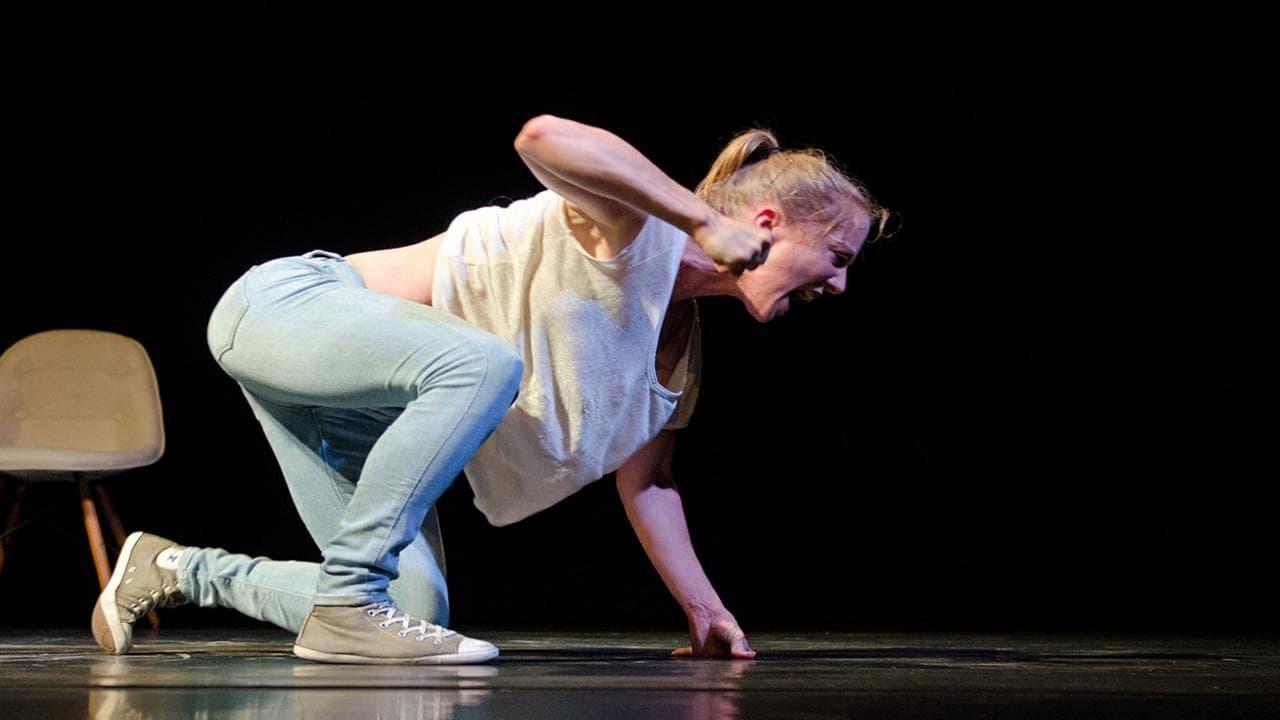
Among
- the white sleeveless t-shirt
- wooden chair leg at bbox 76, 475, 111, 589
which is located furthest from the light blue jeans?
wooden chair leg at bbox 76, 475, 111, 589

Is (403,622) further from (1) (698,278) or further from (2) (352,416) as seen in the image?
(1) (698,278)

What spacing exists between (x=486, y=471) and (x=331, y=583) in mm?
348

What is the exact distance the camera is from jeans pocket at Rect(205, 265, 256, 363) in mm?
1604

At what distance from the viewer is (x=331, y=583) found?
56.0 inches

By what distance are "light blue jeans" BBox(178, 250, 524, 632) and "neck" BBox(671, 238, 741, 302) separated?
27cm

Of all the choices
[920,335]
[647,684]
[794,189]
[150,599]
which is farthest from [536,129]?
[920,335]

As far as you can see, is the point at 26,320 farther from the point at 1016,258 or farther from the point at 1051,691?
the point at 1051,691

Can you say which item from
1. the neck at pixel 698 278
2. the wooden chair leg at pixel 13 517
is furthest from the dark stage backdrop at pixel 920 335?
the neck at pixel 698 278

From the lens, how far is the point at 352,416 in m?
1.68

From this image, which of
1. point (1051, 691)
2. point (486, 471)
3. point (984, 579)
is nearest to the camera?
point (1051, 691)

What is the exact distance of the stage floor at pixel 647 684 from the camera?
971 mm

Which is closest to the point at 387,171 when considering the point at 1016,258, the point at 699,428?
the point at 699,428

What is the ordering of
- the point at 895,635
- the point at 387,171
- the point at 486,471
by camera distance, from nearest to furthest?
the point at 486,471 → the point at 895,635 → the point at 387,171

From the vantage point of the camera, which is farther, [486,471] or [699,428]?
[699,428]
